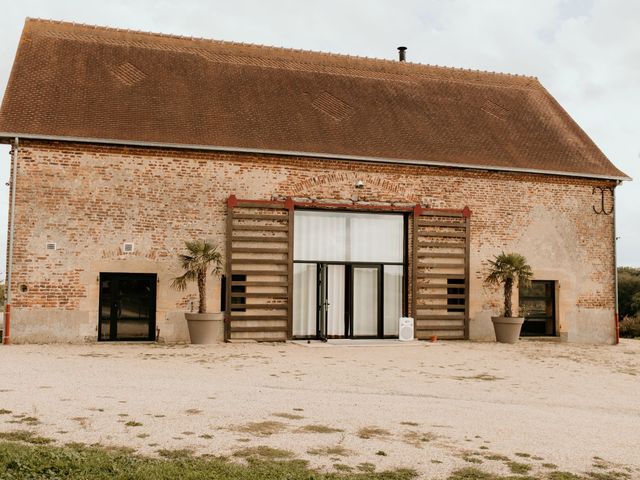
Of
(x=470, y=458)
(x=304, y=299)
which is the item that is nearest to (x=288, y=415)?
(x=470, y=458)

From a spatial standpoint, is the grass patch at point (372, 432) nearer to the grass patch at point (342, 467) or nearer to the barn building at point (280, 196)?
the grass patch at point (342, 467)

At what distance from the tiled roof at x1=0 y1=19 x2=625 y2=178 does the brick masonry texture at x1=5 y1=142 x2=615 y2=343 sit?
494 mm

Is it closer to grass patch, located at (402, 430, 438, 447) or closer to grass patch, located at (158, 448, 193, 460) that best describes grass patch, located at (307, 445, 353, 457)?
grass patch, located at (402, 430, 438, 447)

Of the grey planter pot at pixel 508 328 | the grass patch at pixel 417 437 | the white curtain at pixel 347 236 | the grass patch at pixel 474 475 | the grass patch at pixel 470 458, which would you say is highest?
the white curtain at pixel 347 236

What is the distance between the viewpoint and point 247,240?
55.5 feet

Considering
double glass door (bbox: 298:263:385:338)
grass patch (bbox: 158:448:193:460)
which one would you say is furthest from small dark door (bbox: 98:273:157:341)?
grass patch (bbox: 158:448:193:460)

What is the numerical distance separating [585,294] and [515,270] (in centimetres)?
308

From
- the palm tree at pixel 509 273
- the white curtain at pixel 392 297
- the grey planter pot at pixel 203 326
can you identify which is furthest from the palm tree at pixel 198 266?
the palm tree at pixel 509 273

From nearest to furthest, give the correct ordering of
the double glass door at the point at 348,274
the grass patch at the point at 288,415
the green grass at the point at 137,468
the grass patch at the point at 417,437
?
the green grass at the point at 137,468, the grass patch at the point at 417,437, the grass patch at the point at 288,415, the double glass door at the point at 348,274

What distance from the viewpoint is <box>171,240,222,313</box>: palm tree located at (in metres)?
15.7

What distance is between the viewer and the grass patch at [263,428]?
667 centimetres

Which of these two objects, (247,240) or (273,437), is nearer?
(273,437)

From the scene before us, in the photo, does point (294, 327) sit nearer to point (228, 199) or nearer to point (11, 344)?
point (228, 199)

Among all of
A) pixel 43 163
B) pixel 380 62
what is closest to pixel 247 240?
pixel 43 163
